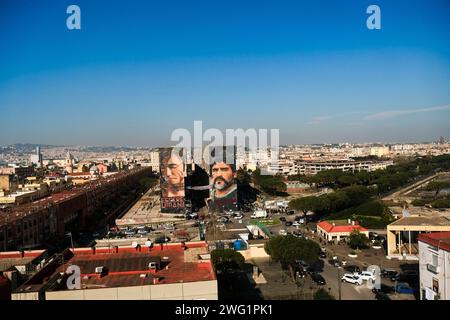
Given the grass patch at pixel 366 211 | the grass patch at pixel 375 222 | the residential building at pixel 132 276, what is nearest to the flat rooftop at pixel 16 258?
the residential building at pixel 132 276

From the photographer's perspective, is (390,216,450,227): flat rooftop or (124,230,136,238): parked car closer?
(390,216,450,227): flat rooftop

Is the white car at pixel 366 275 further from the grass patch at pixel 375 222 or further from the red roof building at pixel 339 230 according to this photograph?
the grass patch at pixel 375 222

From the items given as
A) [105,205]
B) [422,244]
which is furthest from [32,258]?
[105,205]

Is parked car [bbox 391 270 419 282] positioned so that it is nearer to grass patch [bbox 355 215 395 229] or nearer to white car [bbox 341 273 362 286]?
white car [bbox 341 273 362 286]

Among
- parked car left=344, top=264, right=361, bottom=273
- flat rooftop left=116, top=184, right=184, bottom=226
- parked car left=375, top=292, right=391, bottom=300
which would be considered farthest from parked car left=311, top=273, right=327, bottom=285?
flat rooftop left=116, top=184, right=184, bottom=226

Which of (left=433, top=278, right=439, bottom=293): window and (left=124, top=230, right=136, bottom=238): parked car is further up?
(left=433, top=278, right=439, bottom=293): window

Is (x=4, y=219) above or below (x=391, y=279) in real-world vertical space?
above

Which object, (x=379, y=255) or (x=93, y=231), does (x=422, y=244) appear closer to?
(x=379, y=255)
